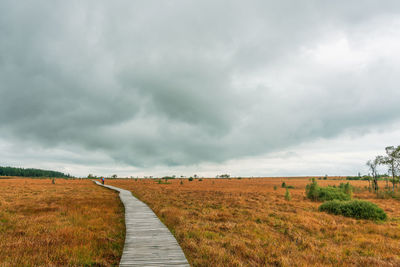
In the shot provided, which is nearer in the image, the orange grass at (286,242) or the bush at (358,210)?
the orange grass at (286,242)

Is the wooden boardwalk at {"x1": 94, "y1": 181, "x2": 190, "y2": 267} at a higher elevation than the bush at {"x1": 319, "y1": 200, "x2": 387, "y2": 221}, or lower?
higher

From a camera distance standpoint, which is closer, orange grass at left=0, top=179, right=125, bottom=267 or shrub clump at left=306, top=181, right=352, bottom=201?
orange grass at left=0, top=179, right=125, bottom=267

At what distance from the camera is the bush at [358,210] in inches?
599

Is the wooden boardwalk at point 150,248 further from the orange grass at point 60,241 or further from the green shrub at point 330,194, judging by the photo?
the green shrub at point 330,194

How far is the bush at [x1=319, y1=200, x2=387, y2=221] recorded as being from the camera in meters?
15.2

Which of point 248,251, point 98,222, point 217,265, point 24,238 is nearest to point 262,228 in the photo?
point 248,251

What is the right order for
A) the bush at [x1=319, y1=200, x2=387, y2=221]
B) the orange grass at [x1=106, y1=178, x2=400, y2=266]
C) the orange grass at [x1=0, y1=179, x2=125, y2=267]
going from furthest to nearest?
the bush at [x1=319, y1=200, x2=387, y2=221] → the orange grass at [x1=106, y1=178, x2=400, y2=266] → the orange grass at [x1=0, y1=179, x2=125, y2=267]

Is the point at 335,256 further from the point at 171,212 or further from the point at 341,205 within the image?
the point at 341,205

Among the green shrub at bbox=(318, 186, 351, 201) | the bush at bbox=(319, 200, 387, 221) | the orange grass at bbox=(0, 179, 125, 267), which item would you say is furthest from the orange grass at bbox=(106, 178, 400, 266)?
the green shrub at bbox=(318, 186, 351, 201)

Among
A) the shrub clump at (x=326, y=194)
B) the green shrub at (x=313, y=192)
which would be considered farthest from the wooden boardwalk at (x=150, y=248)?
the green shrub at (x=313, y=192)

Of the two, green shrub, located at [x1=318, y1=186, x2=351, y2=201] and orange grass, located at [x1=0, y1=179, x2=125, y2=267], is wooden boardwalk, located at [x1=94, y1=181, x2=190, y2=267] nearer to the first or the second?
orange grass, located at [x1=0, y1=179, x2=125, y2=267]

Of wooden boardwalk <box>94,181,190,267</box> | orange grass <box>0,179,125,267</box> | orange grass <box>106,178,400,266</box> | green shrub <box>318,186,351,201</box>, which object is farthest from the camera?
green shrub <box>318,186,351,201</box>

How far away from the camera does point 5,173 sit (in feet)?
552

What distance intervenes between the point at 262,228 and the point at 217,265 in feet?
19.8
